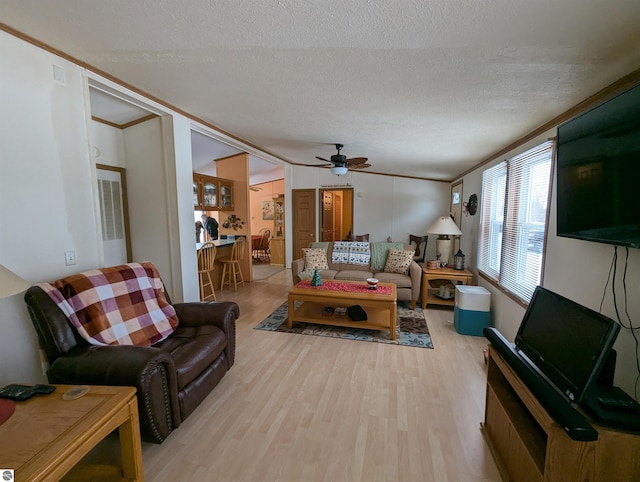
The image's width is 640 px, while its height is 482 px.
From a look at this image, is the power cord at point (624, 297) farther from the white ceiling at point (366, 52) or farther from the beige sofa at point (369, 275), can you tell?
the beige sofa at point (369, 275)

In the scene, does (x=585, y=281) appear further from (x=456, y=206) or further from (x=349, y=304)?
(x=456, y=206)

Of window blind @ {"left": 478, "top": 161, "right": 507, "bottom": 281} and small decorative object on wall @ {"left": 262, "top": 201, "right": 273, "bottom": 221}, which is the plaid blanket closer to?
window blind @ {"left": 478, "top": 161, "right": 507, "bottom": 281}

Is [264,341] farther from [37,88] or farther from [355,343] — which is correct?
[37,88]

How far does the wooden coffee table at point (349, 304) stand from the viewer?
10.1 feet

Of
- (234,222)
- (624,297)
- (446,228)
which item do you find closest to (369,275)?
(446,228)

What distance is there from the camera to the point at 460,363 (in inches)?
103

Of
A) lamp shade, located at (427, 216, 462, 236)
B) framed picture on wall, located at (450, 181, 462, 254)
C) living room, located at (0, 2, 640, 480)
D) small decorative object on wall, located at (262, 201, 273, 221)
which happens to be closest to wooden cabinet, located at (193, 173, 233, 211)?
living room, located at (0, 2, 640, 480)

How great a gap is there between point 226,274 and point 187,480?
4.03m

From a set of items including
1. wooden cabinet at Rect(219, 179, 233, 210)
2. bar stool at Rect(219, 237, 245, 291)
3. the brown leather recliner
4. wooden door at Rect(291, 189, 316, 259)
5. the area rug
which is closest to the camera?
the brown leather recliner

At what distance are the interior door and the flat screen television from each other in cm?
408

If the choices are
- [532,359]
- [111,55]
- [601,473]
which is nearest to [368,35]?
[111,55]

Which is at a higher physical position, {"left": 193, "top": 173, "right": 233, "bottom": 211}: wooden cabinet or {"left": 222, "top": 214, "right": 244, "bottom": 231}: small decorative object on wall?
{"left": 193, "top": 173, "right": 233, "bottom": 211}: wooden cabinet

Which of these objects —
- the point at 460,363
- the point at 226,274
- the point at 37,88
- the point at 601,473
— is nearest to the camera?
the point at 601,473

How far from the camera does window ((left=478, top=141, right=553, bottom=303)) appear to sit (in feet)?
7.91
